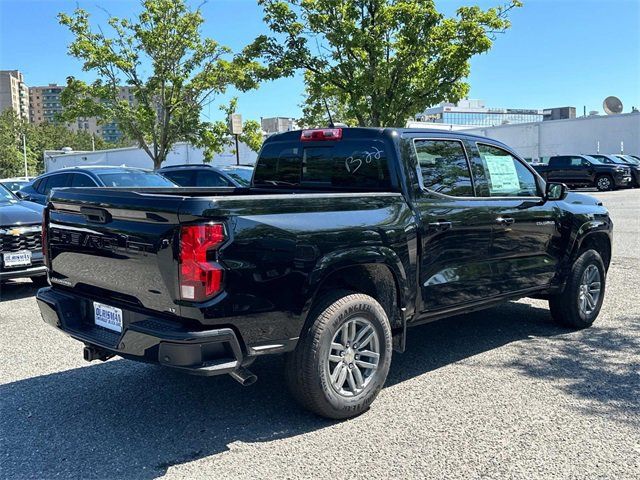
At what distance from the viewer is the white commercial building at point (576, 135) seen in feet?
124

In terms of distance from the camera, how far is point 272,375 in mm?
4832

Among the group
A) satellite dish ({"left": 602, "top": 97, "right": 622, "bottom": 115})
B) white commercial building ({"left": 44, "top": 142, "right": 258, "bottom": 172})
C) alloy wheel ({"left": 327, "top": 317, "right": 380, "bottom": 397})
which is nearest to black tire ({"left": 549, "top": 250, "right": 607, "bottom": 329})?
alloy wheel ({"left": 327, "top": 317, "right": 380, "bottom": 397})

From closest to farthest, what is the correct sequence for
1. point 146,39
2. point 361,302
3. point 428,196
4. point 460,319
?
1. point 361,302
2. point 428,196
3. point 460,319
4. point 146,39

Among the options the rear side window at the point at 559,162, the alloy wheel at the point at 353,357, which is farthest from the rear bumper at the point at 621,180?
the alloy wheel at the point at 353,357

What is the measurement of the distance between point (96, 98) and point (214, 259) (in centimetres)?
2254

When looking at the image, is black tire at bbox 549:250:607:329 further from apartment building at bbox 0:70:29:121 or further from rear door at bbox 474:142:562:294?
apartment building at bbox 0:70:29:121

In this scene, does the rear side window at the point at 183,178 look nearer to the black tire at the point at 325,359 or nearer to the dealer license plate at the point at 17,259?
the dealer license plate at the point at 17,259

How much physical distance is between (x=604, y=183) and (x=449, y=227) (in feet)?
89.7

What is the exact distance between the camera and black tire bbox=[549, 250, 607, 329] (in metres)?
5.87

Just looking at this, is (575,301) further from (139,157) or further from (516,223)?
(139,157)

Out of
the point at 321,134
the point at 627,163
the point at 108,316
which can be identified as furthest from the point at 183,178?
the point at 627,163

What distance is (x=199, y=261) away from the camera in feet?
10.4

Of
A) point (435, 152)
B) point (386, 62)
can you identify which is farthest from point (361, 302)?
point (386, 62)

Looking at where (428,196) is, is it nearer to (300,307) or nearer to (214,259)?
(300,307)
